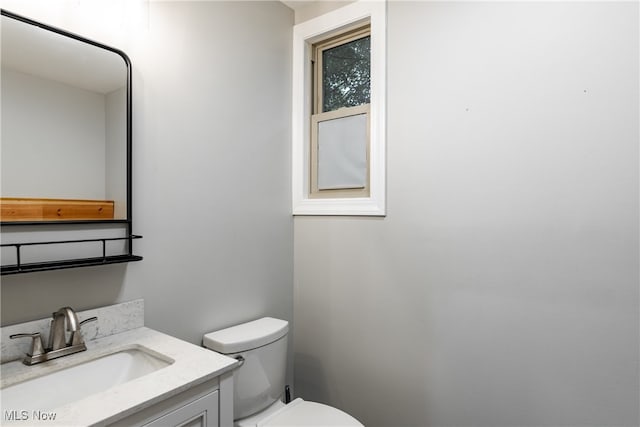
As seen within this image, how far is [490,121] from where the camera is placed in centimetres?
152

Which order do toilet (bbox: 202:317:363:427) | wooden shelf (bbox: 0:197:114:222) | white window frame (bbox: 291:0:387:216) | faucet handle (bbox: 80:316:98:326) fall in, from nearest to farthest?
wooden shelf (bbox: 0:197:114:222) < faucet handle (bbox: 80:316:98:326) < toilet (bbox: 202:317:363:427) < white window frame (bbox: 291:0:387:216)

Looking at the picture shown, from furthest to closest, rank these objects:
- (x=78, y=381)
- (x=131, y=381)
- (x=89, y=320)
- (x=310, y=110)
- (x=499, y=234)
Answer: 1. (x=310, y=110)
2. (x=499, y=234)
3. (x=89, y=320)
4. (x=78, y=381)
5. (x=131, y=381)

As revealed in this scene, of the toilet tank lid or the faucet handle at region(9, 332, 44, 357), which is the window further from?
the faucet handle at region(9, 332, 44, 357)

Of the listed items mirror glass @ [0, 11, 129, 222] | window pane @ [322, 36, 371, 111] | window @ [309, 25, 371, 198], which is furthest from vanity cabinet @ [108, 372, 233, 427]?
window pane @ [322, 36, 371, 111]

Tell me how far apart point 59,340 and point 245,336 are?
691 mm

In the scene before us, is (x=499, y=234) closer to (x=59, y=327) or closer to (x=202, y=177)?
(x=202, y=177)

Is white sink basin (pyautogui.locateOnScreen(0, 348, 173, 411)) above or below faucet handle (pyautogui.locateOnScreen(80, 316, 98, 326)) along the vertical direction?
below

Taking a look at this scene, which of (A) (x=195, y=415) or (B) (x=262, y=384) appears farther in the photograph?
(B) (x=262, y=384)

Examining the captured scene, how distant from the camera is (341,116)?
2.01m

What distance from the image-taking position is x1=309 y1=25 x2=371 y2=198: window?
1.94 m

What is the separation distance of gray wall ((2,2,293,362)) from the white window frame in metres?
0.06

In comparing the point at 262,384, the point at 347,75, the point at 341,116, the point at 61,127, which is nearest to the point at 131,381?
the point at 262,384

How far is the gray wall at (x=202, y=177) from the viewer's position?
1.38 metres

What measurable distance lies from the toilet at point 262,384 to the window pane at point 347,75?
1.25 m
